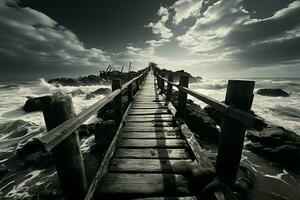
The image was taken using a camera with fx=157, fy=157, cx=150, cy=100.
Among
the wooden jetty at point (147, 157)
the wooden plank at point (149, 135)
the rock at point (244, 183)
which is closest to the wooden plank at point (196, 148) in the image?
the wooden jetty at point (147, 157)

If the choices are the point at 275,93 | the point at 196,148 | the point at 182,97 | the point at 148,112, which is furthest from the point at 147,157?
the point at 275,93

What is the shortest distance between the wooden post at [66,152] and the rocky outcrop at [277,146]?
7.96 meters

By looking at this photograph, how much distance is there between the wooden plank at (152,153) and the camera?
3.06 m

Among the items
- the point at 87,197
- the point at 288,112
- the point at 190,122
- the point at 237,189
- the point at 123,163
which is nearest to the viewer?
the point at 87,197

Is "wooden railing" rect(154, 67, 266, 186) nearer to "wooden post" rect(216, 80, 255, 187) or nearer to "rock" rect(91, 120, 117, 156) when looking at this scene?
"wooden post" rect(216, 80, 255, 187)

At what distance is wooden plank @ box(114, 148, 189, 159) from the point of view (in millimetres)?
3061

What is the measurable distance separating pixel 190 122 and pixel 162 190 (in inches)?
264

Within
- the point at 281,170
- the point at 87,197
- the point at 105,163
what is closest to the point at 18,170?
the point at 105,163

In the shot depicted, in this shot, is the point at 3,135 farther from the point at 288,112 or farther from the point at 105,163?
the point at 288,112

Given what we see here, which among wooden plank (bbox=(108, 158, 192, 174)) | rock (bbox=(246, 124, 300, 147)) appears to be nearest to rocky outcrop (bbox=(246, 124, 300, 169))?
rock (bbox=(246, 124, 300, 147))

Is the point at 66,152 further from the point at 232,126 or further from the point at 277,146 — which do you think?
the point at 277,146

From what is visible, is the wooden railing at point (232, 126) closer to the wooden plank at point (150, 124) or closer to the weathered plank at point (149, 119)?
the wooden plank at point (150, 124)

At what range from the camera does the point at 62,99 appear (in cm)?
156

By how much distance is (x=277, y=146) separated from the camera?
711 centimetres
